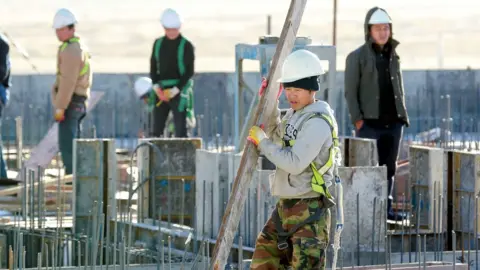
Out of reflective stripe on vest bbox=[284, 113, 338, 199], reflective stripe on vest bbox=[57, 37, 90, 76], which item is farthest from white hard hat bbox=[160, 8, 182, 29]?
reflective stripe on vest bbox=[284, 113, 338, 199]


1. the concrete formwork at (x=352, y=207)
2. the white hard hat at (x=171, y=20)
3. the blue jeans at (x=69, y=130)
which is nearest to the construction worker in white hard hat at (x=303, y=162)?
the concrete formwork at (x=352, y=207)

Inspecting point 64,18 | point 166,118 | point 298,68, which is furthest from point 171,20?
point 298,68

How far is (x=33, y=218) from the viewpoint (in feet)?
43.8

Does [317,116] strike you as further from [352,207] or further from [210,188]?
[210,188]

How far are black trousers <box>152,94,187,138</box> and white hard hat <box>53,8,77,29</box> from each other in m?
1.55

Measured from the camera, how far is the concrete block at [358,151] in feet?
43.5

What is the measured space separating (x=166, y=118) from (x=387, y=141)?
395cm

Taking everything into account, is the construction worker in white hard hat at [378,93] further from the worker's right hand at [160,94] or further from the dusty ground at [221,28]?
the dusty ground at [221,28]

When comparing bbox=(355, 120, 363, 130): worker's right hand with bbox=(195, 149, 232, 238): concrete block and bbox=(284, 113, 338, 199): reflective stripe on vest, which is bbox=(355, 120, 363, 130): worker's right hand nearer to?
bbox=(195, 149, 232, 238): concrete block

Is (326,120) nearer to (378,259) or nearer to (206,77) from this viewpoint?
(378,259)

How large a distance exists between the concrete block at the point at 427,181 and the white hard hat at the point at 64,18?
3860 millimetres

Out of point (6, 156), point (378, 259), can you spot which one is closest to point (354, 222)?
point (378, 259)

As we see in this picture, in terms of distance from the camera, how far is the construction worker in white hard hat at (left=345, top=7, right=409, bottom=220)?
14.1 meters

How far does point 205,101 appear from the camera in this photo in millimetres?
20688
